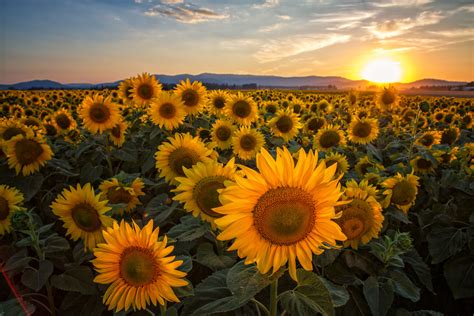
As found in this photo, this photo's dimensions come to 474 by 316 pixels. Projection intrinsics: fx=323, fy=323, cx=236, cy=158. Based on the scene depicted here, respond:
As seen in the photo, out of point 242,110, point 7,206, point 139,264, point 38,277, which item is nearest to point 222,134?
point 242,110

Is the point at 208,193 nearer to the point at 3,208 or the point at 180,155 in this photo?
the point at 180,155

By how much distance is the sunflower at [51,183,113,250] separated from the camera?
2635 mm

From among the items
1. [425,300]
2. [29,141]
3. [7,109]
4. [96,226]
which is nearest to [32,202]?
[29,141]

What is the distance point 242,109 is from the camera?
21.0 feet

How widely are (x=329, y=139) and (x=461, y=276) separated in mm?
3136

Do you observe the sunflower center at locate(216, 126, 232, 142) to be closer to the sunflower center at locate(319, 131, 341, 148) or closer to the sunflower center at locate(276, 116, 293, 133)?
the sunflower center at locate(276, 116, 293, 133)

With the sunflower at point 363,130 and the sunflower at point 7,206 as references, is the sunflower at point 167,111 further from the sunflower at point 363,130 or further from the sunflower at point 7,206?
the sunflower at point 363,130

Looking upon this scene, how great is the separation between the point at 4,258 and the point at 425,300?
4.58 m

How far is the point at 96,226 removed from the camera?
106 inches

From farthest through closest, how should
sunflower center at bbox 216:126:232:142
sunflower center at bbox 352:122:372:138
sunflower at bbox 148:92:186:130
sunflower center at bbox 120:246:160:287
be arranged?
sunflower center at bbox 352:122:372:138, sunflower center at bbox 216:126:232:142, sunflower at bbox 148:92:186:130, sunflower center at bbox 120:246:160:287

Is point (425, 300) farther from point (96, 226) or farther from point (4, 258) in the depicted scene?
point (4, 258)

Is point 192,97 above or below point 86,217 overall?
above

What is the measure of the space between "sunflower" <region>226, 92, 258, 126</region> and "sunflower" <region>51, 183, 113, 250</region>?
4.02m

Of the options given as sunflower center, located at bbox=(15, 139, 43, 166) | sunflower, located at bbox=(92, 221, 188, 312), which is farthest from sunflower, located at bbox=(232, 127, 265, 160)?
sunflower, located at bbox=(92, 221, 188, 312)
